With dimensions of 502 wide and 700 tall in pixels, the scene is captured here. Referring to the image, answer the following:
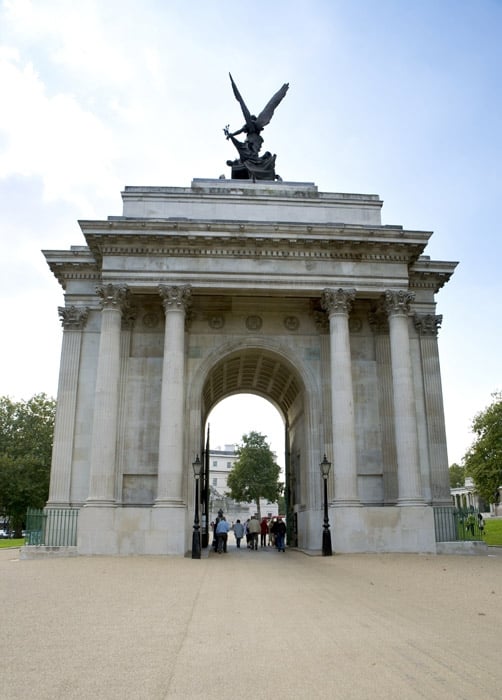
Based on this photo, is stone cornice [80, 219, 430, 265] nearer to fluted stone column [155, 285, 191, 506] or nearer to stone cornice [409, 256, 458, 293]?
fluted stone column [155, 285, 191, 506]

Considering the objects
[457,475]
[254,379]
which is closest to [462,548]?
[254,379]

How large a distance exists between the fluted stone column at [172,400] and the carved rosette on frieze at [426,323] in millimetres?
12044

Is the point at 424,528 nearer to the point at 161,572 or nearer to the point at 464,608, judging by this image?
the point at 161,572

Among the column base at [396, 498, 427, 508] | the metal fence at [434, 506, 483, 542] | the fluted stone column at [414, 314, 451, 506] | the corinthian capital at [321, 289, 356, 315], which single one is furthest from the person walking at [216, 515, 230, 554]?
the corinthian capital at [321, 289, 356, 315]

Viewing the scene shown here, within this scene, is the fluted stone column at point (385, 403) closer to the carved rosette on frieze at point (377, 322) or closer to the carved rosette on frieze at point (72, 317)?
the carved rosette on frieze at point (377, 322)

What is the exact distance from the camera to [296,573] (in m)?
17.9

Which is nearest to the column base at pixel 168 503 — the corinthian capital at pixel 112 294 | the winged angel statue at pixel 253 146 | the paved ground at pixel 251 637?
the corinthian capital at pixel 112 294

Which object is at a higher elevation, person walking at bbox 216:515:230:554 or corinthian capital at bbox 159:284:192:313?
corinthian capital at bbox 159:284:192:313

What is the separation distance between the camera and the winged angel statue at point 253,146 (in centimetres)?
3678

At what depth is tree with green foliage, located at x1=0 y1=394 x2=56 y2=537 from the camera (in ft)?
198

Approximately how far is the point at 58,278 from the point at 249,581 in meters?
20.8

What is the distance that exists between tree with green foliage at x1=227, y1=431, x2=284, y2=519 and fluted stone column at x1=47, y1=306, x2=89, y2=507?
2631 inches

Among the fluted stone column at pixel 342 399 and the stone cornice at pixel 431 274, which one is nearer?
the fluted stone column at pixel 342 399

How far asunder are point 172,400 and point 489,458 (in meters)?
38.8
